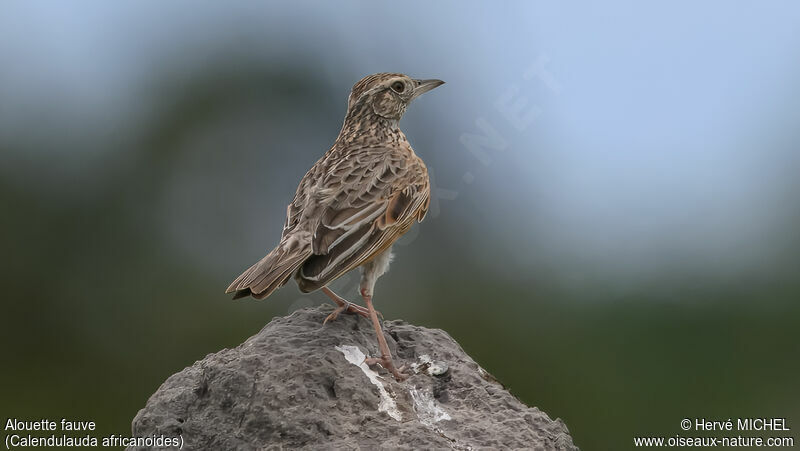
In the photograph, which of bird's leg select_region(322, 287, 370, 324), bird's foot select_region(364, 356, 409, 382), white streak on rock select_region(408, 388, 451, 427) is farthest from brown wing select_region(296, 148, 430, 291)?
white streak on rock select_region(408, 388, 451, 427)

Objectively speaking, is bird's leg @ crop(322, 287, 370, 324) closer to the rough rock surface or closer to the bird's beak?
the rough rock surface

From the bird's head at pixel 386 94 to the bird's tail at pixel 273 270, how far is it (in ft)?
6.78

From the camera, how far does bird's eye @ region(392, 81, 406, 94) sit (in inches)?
342

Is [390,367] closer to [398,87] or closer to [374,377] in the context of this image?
[374,377]

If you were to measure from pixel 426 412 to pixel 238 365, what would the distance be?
1304 mm

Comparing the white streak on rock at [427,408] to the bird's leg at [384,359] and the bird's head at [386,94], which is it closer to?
the bird's leg at [384,359]

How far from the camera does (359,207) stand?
7.30 m

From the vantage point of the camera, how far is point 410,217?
762 cm

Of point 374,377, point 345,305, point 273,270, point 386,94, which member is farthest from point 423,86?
point 374,377

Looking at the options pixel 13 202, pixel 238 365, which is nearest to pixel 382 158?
pixel 238 365

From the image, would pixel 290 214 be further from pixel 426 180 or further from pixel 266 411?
pixel 266 411

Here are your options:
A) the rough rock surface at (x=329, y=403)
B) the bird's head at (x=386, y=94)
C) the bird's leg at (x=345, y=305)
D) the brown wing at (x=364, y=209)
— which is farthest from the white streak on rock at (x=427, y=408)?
the bird's head at (x=386, y=94)

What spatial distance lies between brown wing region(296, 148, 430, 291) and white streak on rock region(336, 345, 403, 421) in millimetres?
515

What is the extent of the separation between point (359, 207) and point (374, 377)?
1.34m
